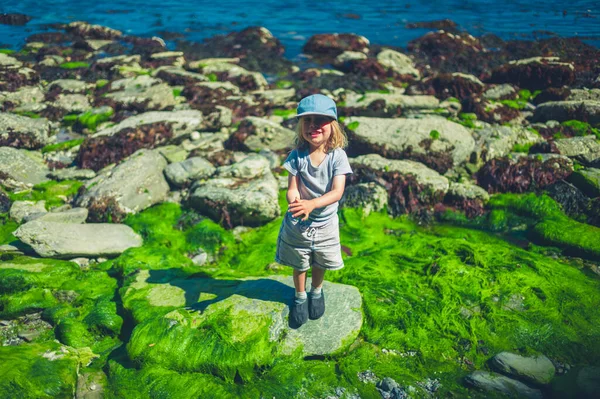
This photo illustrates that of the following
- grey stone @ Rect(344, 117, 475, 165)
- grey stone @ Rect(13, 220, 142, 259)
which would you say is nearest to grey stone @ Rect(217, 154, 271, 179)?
grey stone @ Rect(13, 220, 142, 259)

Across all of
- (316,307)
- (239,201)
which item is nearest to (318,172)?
(316,307)

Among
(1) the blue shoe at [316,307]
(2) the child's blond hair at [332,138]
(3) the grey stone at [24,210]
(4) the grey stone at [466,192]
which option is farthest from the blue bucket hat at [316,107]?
(3) the grey stone at [24,210]

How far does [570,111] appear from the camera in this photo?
35.7 feet

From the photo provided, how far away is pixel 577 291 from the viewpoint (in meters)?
5.27

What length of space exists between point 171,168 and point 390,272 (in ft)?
17.1

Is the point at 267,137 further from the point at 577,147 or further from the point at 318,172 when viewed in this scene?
the point at 577,147

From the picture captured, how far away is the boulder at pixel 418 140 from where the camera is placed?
917cm

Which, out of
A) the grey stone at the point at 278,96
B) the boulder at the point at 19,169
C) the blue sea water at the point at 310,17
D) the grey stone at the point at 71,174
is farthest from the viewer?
the blue sea water at the point at 310,17

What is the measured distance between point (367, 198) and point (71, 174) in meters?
6.36

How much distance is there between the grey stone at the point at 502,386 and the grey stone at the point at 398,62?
48.0 ft

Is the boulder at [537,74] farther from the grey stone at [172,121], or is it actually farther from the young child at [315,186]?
the young child at [315,186]

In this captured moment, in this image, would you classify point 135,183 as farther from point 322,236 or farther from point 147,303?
point 322,236

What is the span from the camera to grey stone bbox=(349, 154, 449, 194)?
8.15 m

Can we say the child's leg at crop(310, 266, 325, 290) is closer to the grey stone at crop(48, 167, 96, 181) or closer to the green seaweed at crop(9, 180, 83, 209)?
the green seaweed at crop(9, 180, 83, 209)
